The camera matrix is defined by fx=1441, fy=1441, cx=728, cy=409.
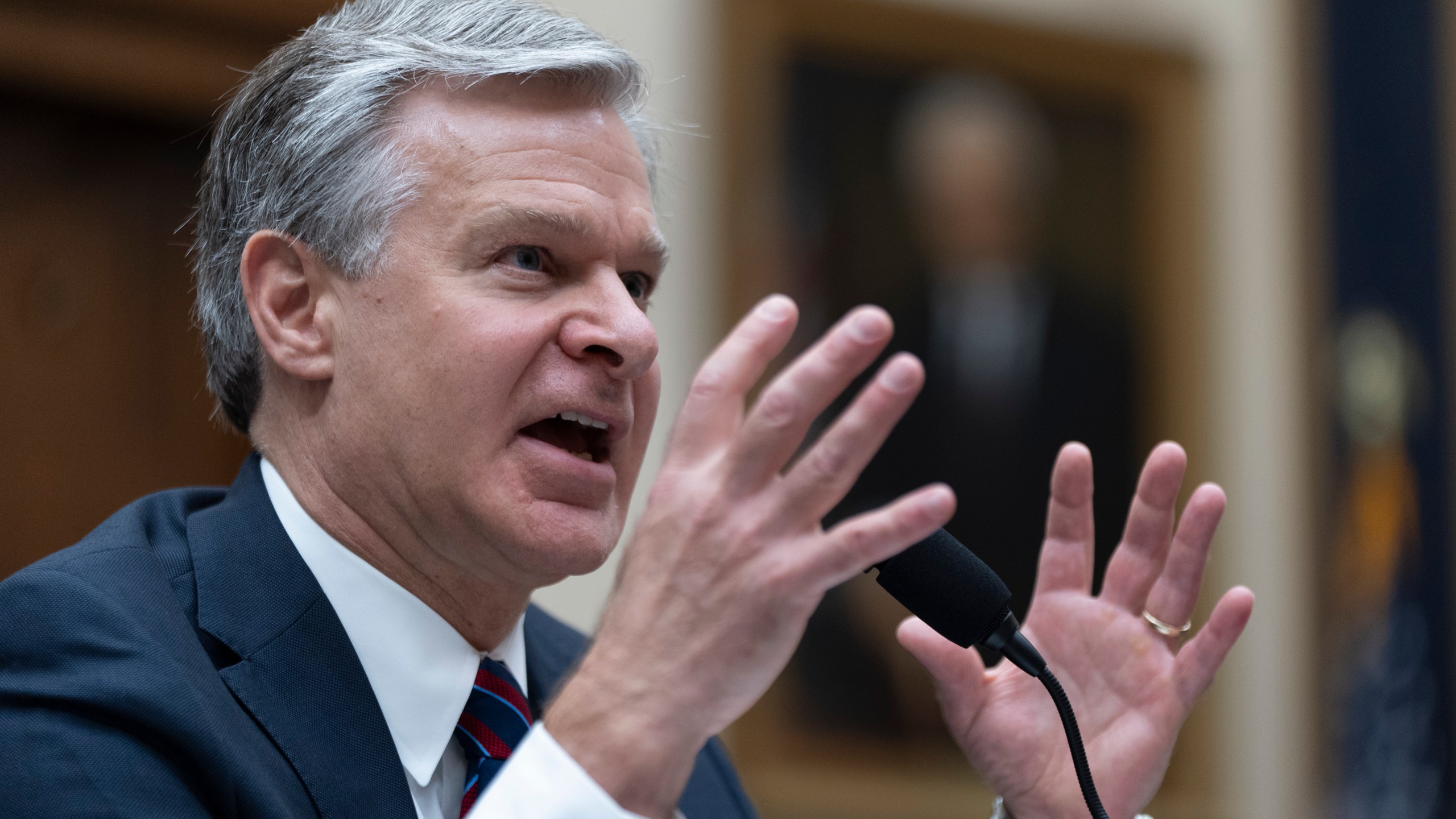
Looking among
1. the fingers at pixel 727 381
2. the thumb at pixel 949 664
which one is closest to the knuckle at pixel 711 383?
the fingers at pixel 727 381

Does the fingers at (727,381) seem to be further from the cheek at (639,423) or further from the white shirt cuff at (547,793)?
the cheek at (639,423)

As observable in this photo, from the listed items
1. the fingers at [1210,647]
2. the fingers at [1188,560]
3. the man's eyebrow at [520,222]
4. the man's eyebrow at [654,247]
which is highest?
the man's eyebrow at [520,222]

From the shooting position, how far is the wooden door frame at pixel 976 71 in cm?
450

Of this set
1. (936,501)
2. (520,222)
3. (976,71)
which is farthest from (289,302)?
(976,71)

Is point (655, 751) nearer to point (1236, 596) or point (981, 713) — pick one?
point (981, 713)

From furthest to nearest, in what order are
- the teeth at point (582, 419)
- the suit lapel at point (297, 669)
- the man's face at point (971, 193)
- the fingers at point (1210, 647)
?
the man's face at point (971, 193), the fingers at point (1210, 647), the teeth at point (582, 419), the suit lapel at point (297, 669)

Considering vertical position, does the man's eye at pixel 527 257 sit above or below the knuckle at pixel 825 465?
above

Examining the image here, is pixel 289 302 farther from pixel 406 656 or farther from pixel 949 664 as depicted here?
pixel 949 664

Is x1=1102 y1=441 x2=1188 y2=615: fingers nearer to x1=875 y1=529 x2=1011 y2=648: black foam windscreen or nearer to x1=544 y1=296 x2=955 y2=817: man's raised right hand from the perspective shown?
x1=875 y1=529 x2=1011 y2=648: black foam windscreen

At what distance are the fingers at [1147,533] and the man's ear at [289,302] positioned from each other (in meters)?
→ 1.14

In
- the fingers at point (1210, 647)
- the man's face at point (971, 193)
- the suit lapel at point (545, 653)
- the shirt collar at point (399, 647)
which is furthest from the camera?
the man's face at point (971, 193)

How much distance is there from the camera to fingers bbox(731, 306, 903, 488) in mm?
1292

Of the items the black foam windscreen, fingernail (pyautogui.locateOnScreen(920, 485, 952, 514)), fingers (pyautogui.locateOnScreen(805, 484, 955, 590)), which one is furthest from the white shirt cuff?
the black foam windscreen

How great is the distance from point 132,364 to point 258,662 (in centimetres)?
210
